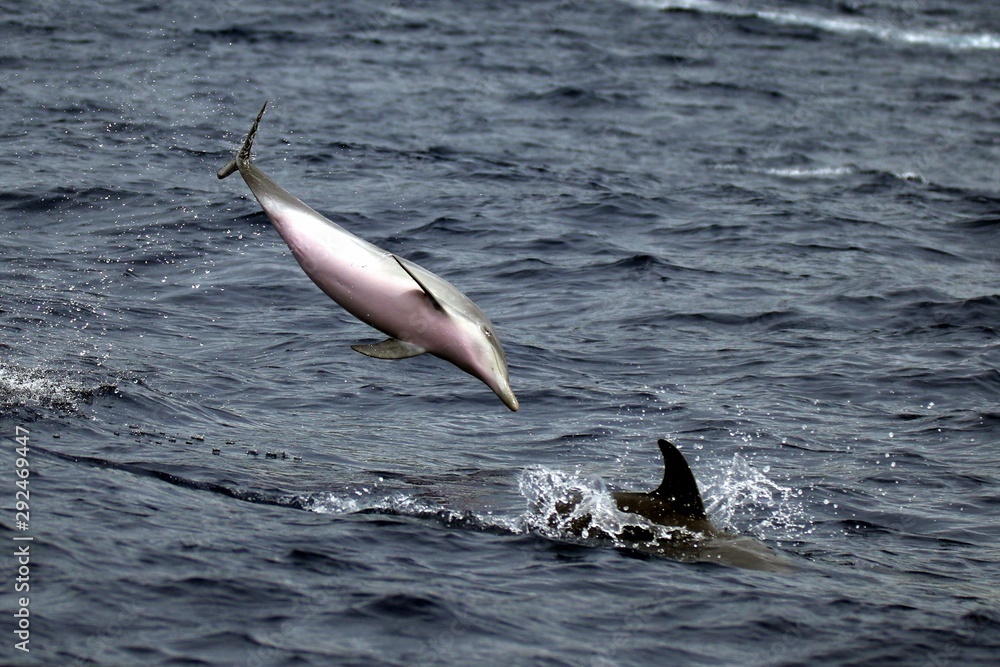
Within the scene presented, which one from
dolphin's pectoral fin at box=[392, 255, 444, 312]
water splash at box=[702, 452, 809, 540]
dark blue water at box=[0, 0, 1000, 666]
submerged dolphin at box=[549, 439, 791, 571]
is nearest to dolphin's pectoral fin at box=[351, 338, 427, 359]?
dolphin's pectoral fin at box=[392, 255, 444, 312]

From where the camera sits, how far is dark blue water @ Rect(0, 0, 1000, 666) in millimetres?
7754

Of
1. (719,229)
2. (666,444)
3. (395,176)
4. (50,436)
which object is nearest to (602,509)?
(666,444)

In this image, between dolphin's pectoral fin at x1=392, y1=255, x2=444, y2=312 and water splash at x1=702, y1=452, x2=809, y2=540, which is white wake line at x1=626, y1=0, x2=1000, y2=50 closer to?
water splash at x1=702, y1=452, x2=809, y2=540

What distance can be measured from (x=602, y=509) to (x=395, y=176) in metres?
11.0

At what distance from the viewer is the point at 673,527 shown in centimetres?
914

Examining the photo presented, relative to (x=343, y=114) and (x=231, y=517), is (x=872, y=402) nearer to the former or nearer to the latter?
(x=231, y=517)

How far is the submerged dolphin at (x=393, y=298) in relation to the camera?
746 centimetres

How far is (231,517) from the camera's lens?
8711 mm

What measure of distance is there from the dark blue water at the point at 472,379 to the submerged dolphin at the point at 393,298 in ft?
4.74

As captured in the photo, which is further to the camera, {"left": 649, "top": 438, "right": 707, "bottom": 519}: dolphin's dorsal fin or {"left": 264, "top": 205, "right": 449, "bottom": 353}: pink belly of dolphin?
{"left": 649, "top": 438, "right": 707, "bottom": 519}: dolphin's dorsal fin

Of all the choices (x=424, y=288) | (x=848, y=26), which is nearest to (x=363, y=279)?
(x=424, y=288)

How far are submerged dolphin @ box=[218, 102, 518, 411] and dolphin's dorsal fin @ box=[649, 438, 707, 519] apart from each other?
1864 mm

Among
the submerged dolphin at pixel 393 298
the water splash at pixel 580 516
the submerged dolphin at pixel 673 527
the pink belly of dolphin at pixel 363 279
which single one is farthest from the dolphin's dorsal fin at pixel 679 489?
the pink belly of dolphin at pixel 363 279

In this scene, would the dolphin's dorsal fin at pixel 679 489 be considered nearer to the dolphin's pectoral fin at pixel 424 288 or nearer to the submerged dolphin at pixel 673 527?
the submerged dolphin at pixel 673 527
